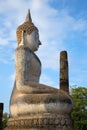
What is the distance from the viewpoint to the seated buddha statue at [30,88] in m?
7.07

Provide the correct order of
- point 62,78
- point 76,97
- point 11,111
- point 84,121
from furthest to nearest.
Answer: point 76,97 → point 84,121 → point 62,78 → point 11,111

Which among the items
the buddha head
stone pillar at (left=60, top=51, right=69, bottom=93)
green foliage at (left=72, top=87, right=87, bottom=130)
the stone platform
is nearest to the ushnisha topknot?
the buddha head

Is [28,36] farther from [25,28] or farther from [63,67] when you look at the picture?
[63,67]

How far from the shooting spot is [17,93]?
7652 millimetres

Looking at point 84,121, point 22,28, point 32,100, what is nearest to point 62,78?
point 22,28

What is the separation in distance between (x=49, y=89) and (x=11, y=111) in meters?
1.22

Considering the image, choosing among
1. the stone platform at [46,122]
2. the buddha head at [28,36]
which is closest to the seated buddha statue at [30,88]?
the buddha head at [28,36]

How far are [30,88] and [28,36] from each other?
5.74 feet

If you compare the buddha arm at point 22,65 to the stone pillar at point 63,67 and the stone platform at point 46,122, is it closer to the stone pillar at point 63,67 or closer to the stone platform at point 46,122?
the stone platform at point 46,122

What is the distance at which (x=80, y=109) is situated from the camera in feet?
91.6

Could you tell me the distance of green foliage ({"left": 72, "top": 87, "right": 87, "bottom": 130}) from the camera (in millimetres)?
26969

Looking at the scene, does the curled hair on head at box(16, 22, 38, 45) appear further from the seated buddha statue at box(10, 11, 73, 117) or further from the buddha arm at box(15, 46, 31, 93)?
the buddha arm at box(15, 46, 31, 93)

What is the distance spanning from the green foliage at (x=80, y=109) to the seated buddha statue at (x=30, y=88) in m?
19.0

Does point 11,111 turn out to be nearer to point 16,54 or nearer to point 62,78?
point 16,54
